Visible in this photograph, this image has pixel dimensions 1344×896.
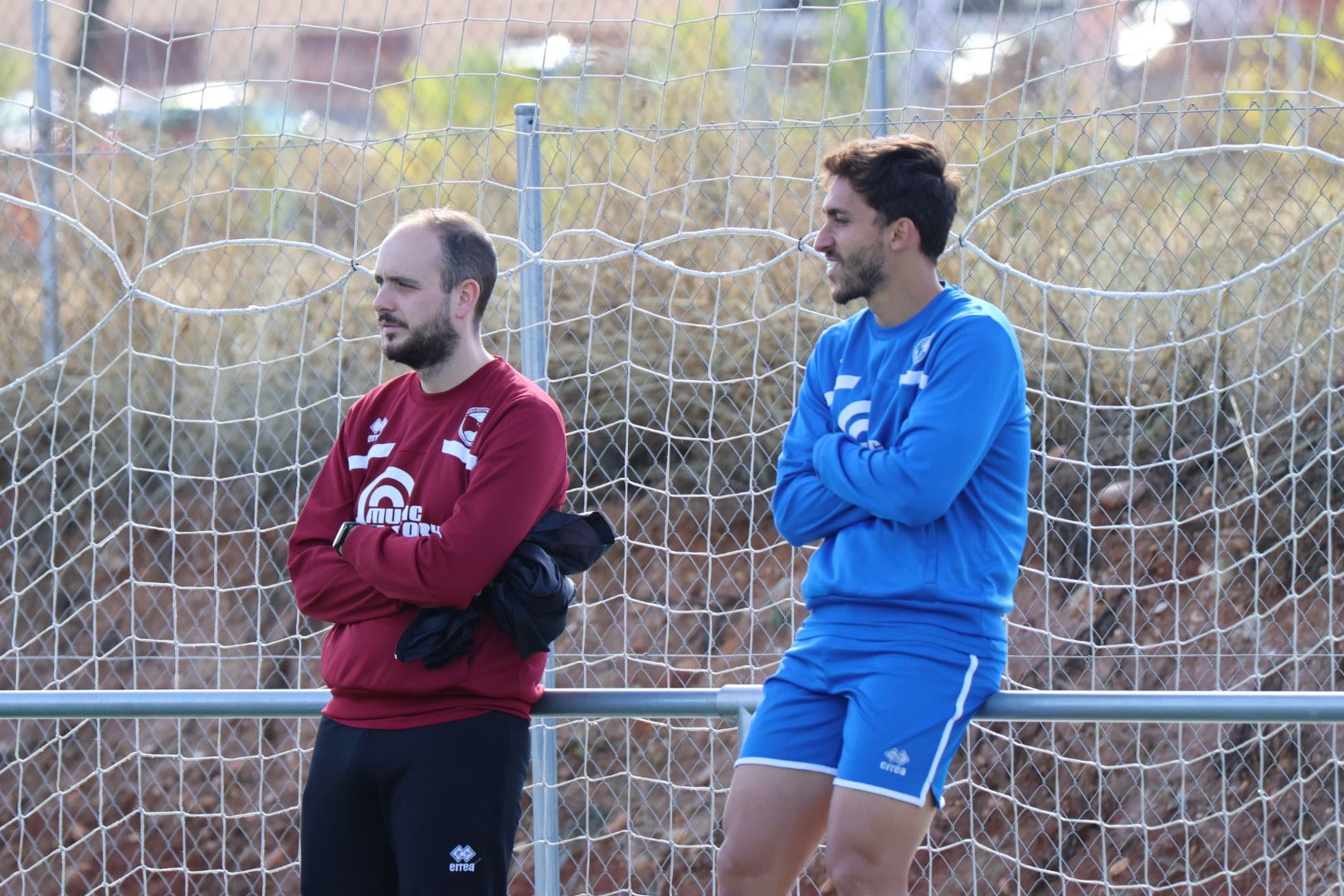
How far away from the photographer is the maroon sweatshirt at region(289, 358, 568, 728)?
2619mm

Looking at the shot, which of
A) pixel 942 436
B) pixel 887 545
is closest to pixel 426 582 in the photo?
pixel 887 545

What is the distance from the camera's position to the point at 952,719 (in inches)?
97.2

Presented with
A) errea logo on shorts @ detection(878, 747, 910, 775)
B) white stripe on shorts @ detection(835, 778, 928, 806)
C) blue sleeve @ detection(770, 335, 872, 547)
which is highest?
blue sleeve @ detection(770, 335, 872, 547)

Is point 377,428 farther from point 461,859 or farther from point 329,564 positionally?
point 461,859

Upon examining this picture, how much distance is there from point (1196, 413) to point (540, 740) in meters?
3.07

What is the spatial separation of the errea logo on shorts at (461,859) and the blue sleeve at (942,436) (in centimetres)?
92

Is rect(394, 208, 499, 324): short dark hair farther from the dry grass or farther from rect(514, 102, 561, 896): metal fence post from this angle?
the dry grass

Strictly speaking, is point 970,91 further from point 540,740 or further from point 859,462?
point 859,462

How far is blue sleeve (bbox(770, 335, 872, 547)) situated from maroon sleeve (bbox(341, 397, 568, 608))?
0.43 meters

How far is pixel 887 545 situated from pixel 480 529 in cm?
72

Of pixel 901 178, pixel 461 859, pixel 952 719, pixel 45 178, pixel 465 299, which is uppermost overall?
pixel 45 178

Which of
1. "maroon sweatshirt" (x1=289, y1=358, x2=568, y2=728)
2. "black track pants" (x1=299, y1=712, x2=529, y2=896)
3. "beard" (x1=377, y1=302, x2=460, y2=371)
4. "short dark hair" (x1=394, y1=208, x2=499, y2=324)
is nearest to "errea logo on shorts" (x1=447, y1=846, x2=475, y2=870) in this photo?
"black track pants" (x1=299, y1=712, x2=529, y2=896)

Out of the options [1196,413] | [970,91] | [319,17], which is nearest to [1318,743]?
[1196,413]

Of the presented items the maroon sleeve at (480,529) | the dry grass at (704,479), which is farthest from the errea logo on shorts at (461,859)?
the dry grass at (704,479)
